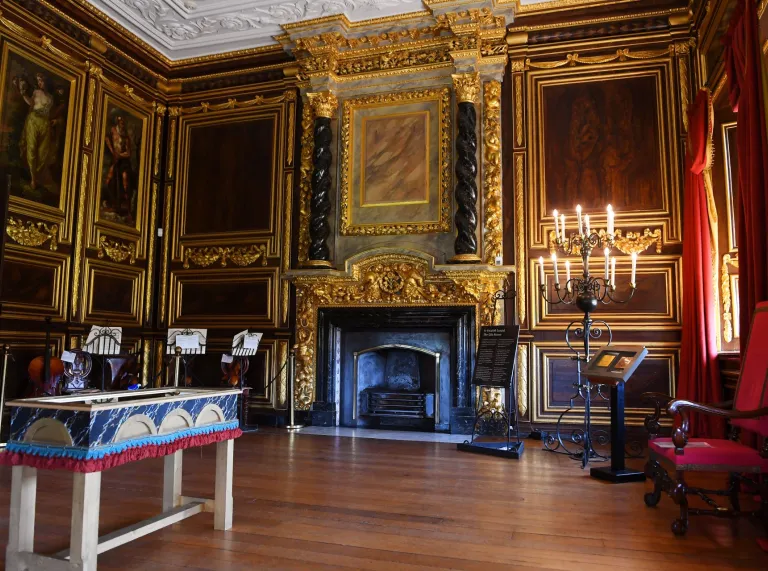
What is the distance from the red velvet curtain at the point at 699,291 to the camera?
5.43 metres

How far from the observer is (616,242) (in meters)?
6.59

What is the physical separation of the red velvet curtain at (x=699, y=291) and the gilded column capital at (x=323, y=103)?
13.4 ft

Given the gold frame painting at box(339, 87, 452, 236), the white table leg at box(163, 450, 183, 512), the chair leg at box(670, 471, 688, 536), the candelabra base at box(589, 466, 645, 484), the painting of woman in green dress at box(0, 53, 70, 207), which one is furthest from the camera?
the gold frame painting at box(339, 87, 452, 236)

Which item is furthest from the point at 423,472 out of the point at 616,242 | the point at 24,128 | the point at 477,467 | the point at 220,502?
the point at 24,128

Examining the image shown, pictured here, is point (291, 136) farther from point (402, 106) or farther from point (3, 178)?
point (3, 178)

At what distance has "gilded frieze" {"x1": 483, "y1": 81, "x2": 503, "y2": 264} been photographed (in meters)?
6.93

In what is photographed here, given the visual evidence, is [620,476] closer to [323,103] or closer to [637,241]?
[637,241]

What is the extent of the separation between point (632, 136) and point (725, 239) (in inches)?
63.0

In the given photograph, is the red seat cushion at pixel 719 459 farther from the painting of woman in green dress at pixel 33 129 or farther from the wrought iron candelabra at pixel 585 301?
the painting of woman in green dress at pixel 33 129

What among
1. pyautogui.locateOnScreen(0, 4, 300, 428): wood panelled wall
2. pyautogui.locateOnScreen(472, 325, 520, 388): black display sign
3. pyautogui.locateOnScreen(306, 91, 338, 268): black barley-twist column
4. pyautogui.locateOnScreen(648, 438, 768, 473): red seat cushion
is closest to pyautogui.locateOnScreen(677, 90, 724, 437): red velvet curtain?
pyautogui.locateOnScreen(472, 325, 520, 388): black display sign

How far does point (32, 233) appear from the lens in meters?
6.54

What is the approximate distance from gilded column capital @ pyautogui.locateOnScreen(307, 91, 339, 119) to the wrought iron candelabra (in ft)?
10.5

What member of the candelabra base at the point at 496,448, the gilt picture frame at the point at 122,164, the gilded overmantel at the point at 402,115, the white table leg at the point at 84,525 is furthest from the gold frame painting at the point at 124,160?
the white table leg at the point at 84,525

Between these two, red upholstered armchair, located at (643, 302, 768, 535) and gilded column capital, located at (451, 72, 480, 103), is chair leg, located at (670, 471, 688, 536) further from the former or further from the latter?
gilded column capital, located at (451, 72, 480, 103)
